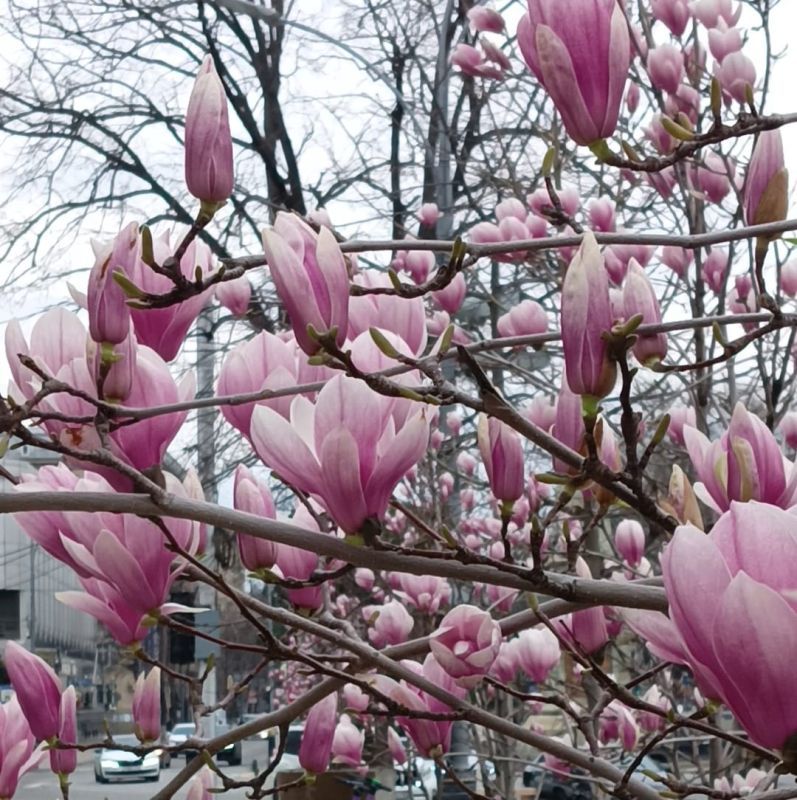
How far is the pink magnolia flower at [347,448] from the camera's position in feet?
2.94

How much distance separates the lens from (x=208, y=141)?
98cm

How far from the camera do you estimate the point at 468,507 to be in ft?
22.7

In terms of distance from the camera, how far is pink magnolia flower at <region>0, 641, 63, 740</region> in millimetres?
1306

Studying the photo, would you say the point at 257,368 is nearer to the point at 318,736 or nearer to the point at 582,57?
the point at 582,57

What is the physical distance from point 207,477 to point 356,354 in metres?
7.32

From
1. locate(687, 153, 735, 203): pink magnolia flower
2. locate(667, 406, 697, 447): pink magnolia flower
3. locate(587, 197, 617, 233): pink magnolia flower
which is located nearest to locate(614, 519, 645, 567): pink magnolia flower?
locate(667, 406, 697, 447): pink magnolia flower

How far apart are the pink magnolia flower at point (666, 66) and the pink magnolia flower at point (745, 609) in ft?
7.77

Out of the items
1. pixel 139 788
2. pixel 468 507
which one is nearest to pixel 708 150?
pixel 468 507

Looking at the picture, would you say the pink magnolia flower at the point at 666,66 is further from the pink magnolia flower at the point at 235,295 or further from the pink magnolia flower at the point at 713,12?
the pink magnolia flower at the point at 235,295

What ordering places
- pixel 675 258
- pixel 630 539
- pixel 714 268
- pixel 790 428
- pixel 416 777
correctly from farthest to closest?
1. pixel 416 777
2. pixel 675 258
3. pixel 714 268
4. pixel 630 539
5. pixel 790 428

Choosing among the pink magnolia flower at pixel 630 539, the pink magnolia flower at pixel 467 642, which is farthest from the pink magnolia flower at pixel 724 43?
the pink magnolia flower at pixel 467 642

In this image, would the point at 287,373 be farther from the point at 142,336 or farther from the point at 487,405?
the point at 487,405

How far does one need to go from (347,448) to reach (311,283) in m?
0.13

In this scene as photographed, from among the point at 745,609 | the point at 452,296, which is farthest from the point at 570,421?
the point at 452,296
